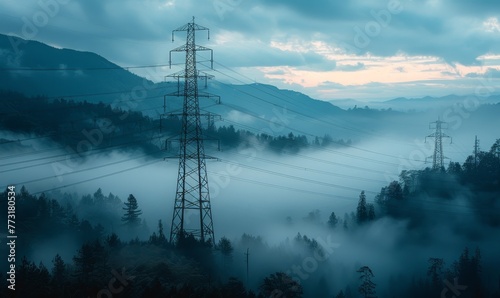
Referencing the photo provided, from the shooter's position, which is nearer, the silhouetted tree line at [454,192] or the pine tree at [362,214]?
the silhouetted tree line at [454,192]

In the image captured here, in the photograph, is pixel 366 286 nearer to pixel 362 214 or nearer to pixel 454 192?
pixel 362 214

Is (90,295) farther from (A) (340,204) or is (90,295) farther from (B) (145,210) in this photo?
(A) (340,204)

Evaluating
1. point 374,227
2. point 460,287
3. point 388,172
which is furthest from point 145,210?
point 388,172

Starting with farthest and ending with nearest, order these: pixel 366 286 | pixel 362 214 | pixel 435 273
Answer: pixel 362 214 < pixel 435 273 < pixel 366 286

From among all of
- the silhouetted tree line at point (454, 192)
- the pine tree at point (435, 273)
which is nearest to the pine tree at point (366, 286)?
the pine tree at point (435, 273)

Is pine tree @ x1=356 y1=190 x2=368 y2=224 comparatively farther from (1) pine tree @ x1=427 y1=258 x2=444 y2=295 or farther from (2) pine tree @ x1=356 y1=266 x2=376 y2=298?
(2) pine tree @ x1=356 y1=266 x2=376 y2=298

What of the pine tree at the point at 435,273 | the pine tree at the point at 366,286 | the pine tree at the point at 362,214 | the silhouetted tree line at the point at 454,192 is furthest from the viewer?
the pine tree at the point at 362,214

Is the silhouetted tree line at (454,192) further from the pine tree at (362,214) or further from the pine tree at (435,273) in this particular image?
the pine tree at (435,273)

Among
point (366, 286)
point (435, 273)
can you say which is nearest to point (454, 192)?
point (435, 273)

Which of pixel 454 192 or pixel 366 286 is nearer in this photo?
pixel 366 286

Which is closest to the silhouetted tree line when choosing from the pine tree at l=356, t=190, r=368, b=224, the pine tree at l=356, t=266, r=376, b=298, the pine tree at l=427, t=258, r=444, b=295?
the pine tree at l=356, t=190, r=368, b=224

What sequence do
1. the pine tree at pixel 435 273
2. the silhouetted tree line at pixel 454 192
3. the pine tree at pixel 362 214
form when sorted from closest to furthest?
the pine tree at pixel 435 273, the silhouetted tree line at pixel 454 192, the pine tree at pixel 362 214
